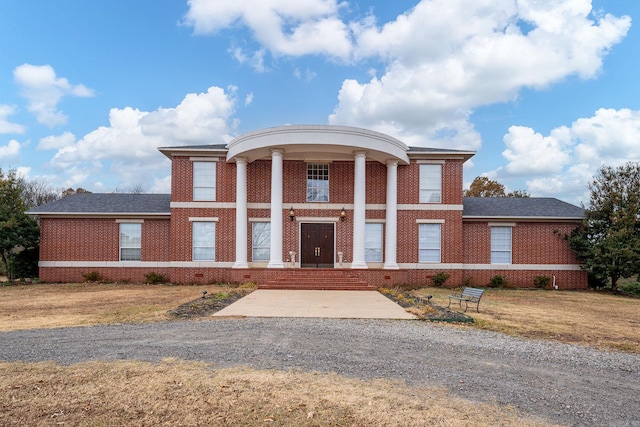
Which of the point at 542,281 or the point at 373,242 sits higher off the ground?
the point at 373,242

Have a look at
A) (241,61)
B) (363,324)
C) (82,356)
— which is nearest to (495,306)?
(363,324)

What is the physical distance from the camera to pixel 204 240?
19875mm

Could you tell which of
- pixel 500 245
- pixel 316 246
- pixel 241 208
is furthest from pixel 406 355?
pixel 500 245

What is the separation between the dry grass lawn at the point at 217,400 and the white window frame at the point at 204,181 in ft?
47.5

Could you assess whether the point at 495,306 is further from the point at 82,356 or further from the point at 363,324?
the point at 82,356

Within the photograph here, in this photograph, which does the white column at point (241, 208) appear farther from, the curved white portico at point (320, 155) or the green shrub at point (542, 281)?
the green shrub at point (542, 281)

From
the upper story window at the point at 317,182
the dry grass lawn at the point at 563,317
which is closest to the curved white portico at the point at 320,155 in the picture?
the upper story window at the point at 317,182

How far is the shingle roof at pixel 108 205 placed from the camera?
800 inches

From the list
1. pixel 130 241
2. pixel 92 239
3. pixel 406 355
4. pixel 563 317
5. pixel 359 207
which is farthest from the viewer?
pixel 130 241

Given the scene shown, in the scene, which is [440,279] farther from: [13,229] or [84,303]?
[13,229]

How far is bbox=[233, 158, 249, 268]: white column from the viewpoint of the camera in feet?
62.7

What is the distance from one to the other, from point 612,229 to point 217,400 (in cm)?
2111

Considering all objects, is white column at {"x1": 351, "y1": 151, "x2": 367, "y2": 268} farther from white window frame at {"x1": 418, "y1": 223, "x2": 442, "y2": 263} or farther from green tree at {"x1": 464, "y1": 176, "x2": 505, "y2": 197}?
green tree at {"x1": 464, "y1": 176, "x2": 505, "y2": 197}

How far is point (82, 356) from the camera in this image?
6.48 metres
